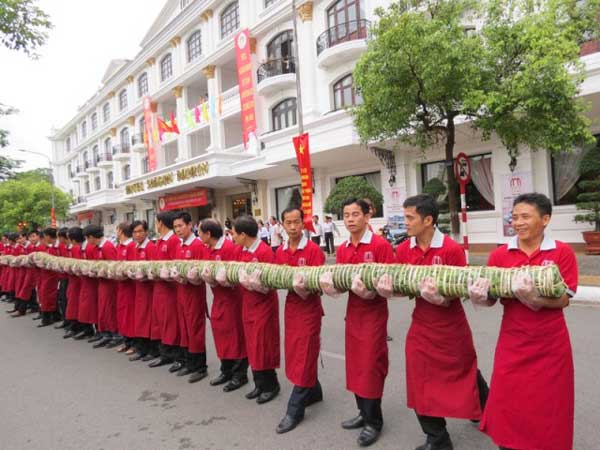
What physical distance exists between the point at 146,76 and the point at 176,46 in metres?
4.80

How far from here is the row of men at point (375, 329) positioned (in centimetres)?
212

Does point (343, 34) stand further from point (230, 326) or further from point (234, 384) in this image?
point (234, 384)

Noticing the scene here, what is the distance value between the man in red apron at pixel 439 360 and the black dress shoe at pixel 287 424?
90 cm

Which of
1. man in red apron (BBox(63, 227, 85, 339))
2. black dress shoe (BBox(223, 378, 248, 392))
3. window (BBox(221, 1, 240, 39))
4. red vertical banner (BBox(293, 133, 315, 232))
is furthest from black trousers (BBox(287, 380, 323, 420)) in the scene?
window (BBox(221, 1, 240, 39))

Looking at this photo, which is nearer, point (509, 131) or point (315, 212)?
point (509, 131)

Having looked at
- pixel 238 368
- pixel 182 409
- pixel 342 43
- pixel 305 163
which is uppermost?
pixel 342 43

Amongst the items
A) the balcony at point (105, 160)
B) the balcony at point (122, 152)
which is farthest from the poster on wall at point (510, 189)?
the balcony at point (105, 160)

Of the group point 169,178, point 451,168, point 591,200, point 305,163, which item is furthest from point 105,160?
point 591,200

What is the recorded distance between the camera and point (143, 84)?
95.7 feet

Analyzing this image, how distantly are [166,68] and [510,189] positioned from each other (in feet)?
72.5

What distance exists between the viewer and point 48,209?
33.4 m

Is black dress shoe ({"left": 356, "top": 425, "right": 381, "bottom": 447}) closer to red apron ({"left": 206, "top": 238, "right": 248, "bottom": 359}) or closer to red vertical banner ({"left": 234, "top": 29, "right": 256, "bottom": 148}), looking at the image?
red apron ({"left": 206, "top": 238, "right": 248, "bottom": 359})

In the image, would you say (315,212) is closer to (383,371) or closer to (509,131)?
(509,131)

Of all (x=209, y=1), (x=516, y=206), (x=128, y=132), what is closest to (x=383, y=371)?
(x=516, y=206)
